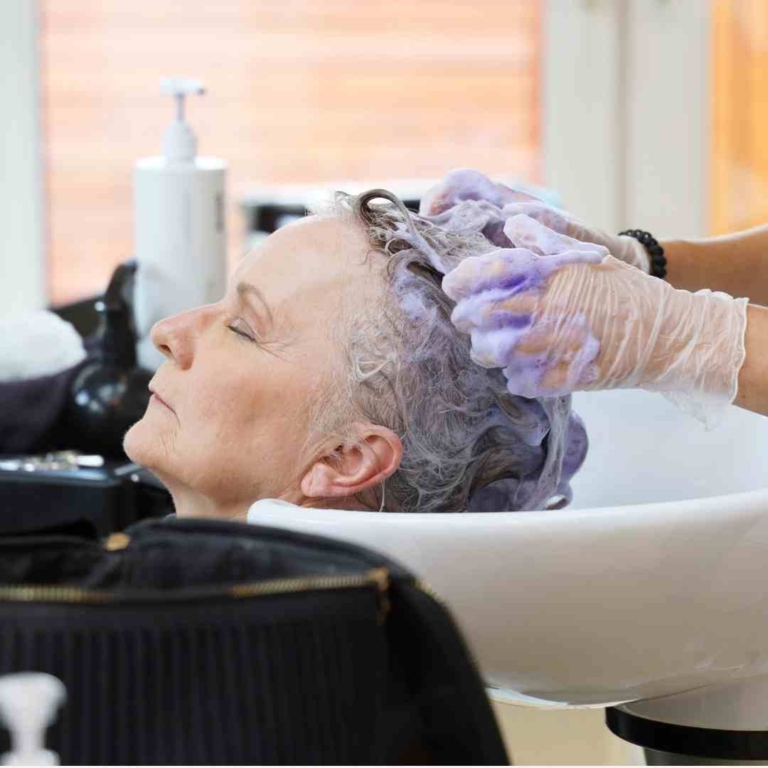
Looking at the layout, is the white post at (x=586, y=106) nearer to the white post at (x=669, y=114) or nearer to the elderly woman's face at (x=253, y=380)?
the white post at (x=669, y=114)

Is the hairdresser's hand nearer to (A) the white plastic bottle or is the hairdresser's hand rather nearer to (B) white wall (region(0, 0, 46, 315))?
(A) the white plastic bottle

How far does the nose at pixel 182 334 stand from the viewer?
1144 mm

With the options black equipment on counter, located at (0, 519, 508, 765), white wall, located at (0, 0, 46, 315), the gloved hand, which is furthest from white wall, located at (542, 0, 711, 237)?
black equipment on counter, located at (0, 519, 508, 765)

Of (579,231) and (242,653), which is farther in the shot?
(579,231)

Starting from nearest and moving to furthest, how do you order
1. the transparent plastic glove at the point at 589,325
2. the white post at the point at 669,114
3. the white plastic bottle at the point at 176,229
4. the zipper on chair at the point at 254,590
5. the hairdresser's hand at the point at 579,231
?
1. the zipper on chair at the point at 254,590
2. the transparent plastic glove at the point at 589,325
3. the hairdresser's hand at the point at 579,231
4. the white plastic bottle at the point at 176,229
5. the white post at the point at 669,114

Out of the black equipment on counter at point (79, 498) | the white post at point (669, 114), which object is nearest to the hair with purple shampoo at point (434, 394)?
the black equipment on counter at point (79, 498)

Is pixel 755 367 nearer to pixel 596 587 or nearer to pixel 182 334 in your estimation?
pixel 596 587

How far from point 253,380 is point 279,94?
1.89 m

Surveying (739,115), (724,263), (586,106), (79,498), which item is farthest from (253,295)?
(586,106)

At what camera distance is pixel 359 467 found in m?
1.10

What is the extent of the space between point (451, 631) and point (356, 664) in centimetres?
5

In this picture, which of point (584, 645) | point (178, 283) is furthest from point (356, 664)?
point (178, 283)

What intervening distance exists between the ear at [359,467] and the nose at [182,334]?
153 millimetres

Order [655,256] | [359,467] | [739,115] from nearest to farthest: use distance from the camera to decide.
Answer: [359,467], [655,256], [739,115]
